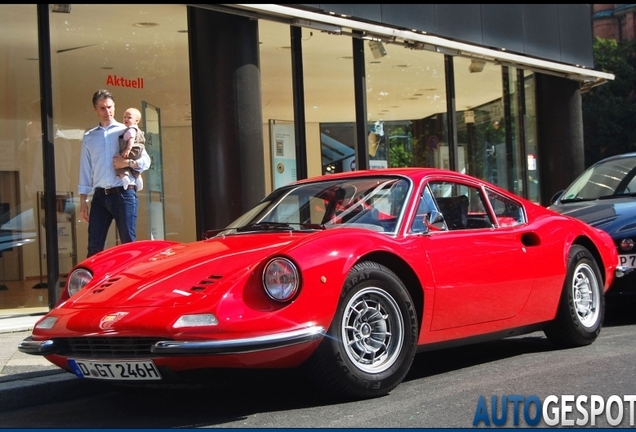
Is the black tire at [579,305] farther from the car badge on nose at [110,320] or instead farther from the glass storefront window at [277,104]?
the glass storefront window at [277,104]

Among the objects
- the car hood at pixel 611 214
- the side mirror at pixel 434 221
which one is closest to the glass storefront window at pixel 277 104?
the car hood at pixel 611 214

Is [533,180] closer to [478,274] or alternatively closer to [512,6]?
[512,6]

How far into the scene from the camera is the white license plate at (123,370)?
4.59 meters

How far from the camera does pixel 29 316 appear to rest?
29.2 ft

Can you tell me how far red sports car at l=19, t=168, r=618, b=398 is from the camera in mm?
4590

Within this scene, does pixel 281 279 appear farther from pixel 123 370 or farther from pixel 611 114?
pixel 611 114

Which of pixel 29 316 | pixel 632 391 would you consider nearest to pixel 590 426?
pixel 632 391

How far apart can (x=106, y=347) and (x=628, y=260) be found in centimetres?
477

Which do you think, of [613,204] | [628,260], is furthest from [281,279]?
[613,204]

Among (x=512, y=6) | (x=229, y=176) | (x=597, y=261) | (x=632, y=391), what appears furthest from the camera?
(x=512, y=6)

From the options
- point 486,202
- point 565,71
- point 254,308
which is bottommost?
point 254,308

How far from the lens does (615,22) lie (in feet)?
269

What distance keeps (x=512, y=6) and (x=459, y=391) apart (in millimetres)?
10569

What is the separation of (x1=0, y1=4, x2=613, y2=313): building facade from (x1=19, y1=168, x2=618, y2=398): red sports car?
3881 millimetres
